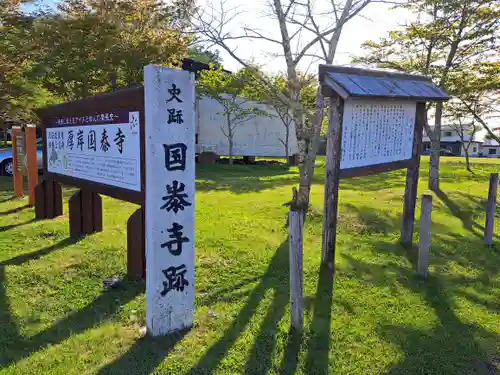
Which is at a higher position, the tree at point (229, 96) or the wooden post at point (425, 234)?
the tree at point (229, 96)

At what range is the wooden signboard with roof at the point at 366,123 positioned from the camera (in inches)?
171

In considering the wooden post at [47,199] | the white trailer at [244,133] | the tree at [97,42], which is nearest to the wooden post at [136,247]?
the wooden post at [47,199]

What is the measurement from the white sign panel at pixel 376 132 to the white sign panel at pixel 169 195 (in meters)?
2.06

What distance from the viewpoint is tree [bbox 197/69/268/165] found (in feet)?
52.1

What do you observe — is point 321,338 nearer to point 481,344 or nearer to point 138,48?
point 481,344

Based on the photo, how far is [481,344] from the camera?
3.26m

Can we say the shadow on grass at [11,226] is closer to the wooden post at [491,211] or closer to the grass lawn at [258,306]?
the grass lawn at [258,306]

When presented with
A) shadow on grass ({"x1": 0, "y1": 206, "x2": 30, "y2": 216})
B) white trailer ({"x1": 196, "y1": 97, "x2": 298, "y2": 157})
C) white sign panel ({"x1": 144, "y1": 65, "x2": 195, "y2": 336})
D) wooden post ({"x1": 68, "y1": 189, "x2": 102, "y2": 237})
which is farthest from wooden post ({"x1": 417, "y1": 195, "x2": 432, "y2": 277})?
white trailer ({"x1": 196, "y1": 97, "x2": 298, "y2": 157})

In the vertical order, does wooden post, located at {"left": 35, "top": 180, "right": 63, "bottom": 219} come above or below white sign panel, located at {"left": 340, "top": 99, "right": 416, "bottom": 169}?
below

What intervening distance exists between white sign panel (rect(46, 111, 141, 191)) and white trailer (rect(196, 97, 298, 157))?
12077 millimetres

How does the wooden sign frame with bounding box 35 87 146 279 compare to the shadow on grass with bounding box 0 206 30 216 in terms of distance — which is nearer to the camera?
the wooden sign frame with bounding box 35 87 146 279

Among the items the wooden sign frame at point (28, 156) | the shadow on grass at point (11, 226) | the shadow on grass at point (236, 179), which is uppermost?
the wooden sign frame at point (28, 156)

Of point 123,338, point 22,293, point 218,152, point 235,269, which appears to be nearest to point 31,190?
point 22,293

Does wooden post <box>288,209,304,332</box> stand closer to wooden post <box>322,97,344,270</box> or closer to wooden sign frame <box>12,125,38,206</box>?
wooden post <box>322,97,344,270</box>
